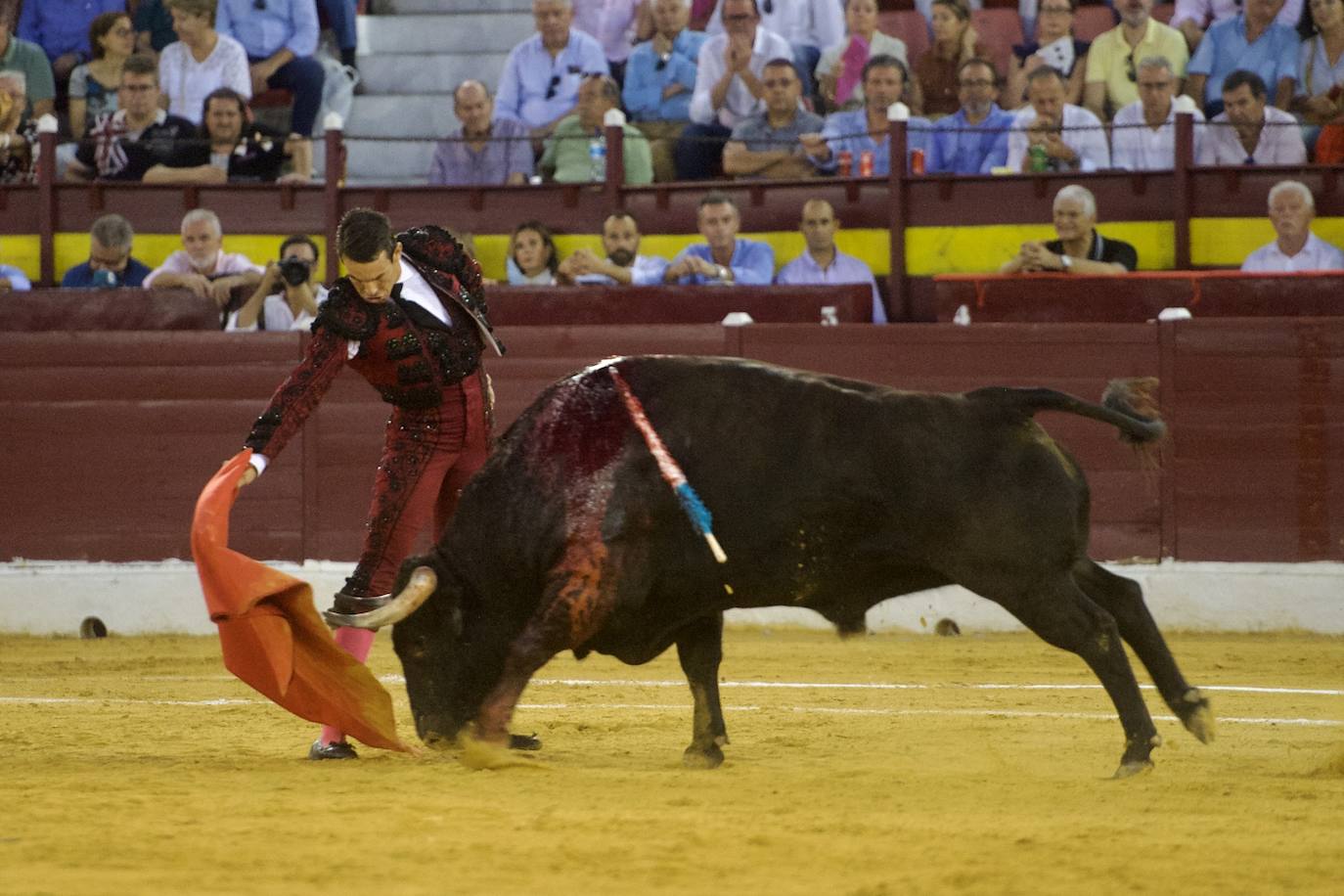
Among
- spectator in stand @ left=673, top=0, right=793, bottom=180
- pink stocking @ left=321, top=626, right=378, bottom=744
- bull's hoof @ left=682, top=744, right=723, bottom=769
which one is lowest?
bull's hoof @ left=682, top=744, right=723, bottom=769

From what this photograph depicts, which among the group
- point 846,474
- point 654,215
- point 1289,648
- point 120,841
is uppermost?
point 654,215

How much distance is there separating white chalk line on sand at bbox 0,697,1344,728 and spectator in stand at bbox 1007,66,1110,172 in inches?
155

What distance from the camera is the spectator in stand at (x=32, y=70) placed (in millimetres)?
11484

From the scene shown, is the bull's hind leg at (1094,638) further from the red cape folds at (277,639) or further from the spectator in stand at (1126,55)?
the spectator in stand at (1126,55)

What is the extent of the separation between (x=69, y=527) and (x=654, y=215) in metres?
3.32

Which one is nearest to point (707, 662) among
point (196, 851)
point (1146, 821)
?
point (1146, 821)

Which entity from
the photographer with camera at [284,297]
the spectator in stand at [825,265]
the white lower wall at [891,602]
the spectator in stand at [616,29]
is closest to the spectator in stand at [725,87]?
the spectator in stand at [825,265]

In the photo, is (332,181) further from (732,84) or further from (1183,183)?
(1183,183)

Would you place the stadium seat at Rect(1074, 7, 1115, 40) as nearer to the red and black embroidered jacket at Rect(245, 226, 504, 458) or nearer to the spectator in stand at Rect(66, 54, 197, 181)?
the spectator in stand at Rect(66, 54, 197, 181)

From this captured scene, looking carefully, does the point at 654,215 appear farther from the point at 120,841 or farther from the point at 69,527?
the point at 120,841

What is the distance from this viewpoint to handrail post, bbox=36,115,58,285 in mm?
10273

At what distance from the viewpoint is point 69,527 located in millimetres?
9555

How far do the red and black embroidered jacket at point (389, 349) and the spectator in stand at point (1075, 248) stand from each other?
418 centimetres

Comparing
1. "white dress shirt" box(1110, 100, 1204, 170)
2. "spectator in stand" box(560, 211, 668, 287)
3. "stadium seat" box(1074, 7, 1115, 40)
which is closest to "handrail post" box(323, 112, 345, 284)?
"spectator in stand" box(560, 211, 668, 287)
